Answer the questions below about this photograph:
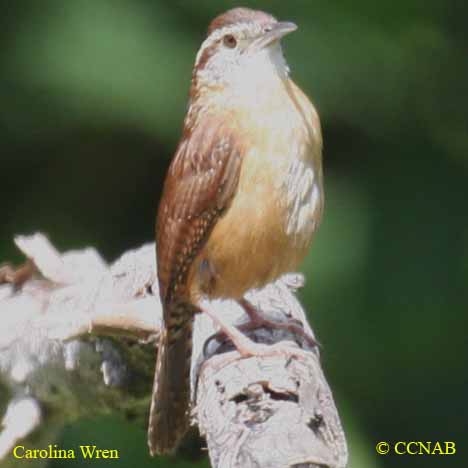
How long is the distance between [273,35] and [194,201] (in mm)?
510

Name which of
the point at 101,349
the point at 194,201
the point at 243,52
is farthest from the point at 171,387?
the point at 243,52

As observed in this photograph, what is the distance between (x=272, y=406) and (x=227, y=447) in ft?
0.57

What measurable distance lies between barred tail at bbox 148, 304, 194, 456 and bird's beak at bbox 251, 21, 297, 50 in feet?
2.49

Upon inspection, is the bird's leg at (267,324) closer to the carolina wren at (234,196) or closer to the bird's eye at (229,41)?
the carolina wren at (234,196)

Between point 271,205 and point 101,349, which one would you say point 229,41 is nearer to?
point 271,205

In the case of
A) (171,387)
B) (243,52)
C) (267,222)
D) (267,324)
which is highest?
(243,52)

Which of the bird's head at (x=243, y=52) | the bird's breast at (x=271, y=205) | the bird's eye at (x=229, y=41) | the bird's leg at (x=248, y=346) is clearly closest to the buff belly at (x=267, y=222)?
the bird's breast at (x=271, y=205)

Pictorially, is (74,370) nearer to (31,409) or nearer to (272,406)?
(31,409)

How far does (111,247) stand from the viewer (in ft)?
16.9

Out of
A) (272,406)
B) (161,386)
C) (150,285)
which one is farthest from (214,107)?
(272,406)

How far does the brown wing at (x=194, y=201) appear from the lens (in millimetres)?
3875

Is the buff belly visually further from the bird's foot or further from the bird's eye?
the bird's eye

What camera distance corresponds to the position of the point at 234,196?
3875 mm

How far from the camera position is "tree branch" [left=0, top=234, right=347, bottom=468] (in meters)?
3.47
